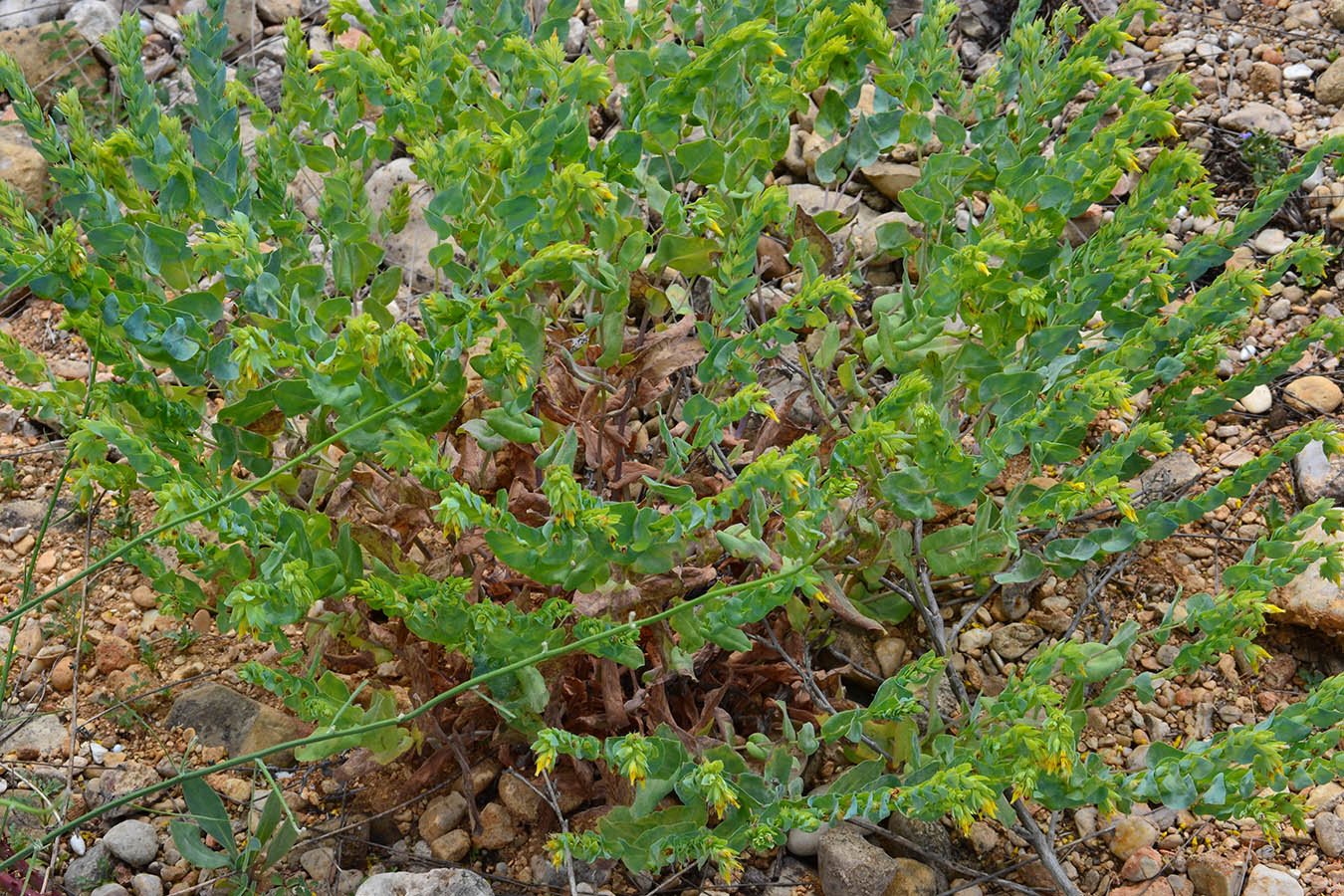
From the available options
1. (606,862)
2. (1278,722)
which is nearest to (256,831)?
(606,862)

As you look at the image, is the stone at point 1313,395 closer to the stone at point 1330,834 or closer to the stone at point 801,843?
the stone at point 1330,834

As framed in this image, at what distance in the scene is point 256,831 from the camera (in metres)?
2.25

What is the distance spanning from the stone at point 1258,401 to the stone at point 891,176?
1080 mm

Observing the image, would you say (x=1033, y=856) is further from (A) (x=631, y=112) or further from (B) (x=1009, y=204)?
(A) (x=631, y=112)

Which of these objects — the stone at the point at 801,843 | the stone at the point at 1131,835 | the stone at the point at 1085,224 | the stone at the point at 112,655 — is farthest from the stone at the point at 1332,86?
the stone at the point at 112,655

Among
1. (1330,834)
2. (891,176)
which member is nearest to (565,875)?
(1330,834)

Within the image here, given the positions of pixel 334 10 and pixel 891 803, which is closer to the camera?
pixel 891 803

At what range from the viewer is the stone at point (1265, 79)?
3.77 metres

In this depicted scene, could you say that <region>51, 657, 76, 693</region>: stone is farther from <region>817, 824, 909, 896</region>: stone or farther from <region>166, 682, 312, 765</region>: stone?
<region>817, 824, 909, 896</region>: stone

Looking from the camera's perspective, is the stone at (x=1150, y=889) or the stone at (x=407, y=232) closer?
the stone at (x=1150, y=889)

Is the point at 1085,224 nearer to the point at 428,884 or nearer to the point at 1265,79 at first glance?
the point at 1265,79

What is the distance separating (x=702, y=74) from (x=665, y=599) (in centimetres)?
94

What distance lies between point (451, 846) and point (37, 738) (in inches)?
37.2

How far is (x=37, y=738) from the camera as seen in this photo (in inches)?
101
